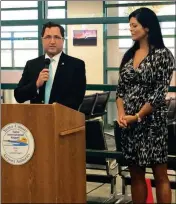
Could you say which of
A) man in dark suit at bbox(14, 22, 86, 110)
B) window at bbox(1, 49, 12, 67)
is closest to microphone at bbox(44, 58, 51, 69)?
man in dark suit at bbox(14, 22, 86, 110)

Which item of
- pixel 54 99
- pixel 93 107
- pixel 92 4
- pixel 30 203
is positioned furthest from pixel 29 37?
pixel 30 203

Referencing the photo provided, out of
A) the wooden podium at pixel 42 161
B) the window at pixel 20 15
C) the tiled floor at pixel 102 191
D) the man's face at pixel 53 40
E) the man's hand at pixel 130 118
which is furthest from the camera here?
the window at pixel 20 15

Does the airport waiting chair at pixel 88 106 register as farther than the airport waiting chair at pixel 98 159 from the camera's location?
Yes

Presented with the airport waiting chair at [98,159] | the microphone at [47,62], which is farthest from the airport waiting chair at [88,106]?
the microphone at [47,62]

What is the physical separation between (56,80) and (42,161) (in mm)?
683

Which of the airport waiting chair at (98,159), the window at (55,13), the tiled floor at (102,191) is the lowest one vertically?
the tiled floor at (102,191)

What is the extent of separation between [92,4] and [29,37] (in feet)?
2.40

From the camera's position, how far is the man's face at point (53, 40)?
10.1ft

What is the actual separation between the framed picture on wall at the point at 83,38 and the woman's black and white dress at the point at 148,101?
1.53 m

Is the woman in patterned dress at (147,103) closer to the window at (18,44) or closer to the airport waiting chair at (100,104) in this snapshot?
the window at (18,44)

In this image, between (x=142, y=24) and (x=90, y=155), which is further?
(x=90, y=155)

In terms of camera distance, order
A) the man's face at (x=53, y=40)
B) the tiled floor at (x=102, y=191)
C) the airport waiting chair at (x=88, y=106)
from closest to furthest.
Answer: the man's face at (x=53, y=40), the tiled floor at (x=102, y=191), the airport waiting chair at (x=88, y=106)

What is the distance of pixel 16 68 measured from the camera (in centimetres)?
459

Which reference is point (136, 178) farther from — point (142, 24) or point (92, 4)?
point (92, 4)
